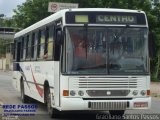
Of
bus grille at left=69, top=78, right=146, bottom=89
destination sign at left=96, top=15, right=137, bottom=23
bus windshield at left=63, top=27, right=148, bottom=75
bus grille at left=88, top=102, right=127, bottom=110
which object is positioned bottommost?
bus grille at left=88, top=102, right=127, bottom=110

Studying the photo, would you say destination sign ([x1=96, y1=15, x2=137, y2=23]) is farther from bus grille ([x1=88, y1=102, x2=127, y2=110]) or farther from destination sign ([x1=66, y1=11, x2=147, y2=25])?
bus grille ([x1=88, y1=102, x2=127, y2=110])

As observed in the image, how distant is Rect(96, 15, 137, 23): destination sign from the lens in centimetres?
1391

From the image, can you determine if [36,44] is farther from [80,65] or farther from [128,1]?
[128,1]

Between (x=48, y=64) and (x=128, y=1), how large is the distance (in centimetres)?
3022

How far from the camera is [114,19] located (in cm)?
1395

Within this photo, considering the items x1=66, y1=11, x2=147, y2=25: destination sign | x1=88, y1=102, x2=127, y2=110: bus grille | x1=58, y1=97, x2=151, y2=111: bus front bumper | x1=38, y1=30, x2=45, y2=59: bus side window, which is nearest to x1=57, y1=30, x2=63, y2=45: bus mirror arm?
x1=66, y1=11, x2=147, y2=25: destination sign

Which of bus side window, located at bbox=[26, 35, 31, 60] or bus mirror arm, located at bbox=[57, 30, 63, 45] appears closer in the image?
bus mirror arm, located at bbox=[57, 30, 63, 45]

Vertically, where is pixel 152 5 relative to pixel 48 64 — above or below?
above

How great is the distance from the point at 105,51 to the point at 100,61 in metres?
0.29

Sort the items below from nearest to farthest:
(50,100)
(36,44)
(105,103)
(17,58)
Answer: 1. (105,103)
2. (50,100)
3. (36,44)
4. (17,58)

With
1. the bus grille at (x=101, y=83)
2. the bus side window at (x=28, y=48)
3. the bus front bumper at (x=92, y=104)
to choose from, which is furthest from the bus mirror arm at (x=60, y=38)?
the bus side window at (x=28, y=48)

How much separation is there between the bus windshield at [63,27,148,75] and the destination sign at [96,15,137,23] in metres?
0.20

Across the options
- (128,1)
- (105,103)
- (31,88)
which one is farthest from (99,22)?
(128,1)

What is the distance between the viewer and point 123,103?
44.2 ft
